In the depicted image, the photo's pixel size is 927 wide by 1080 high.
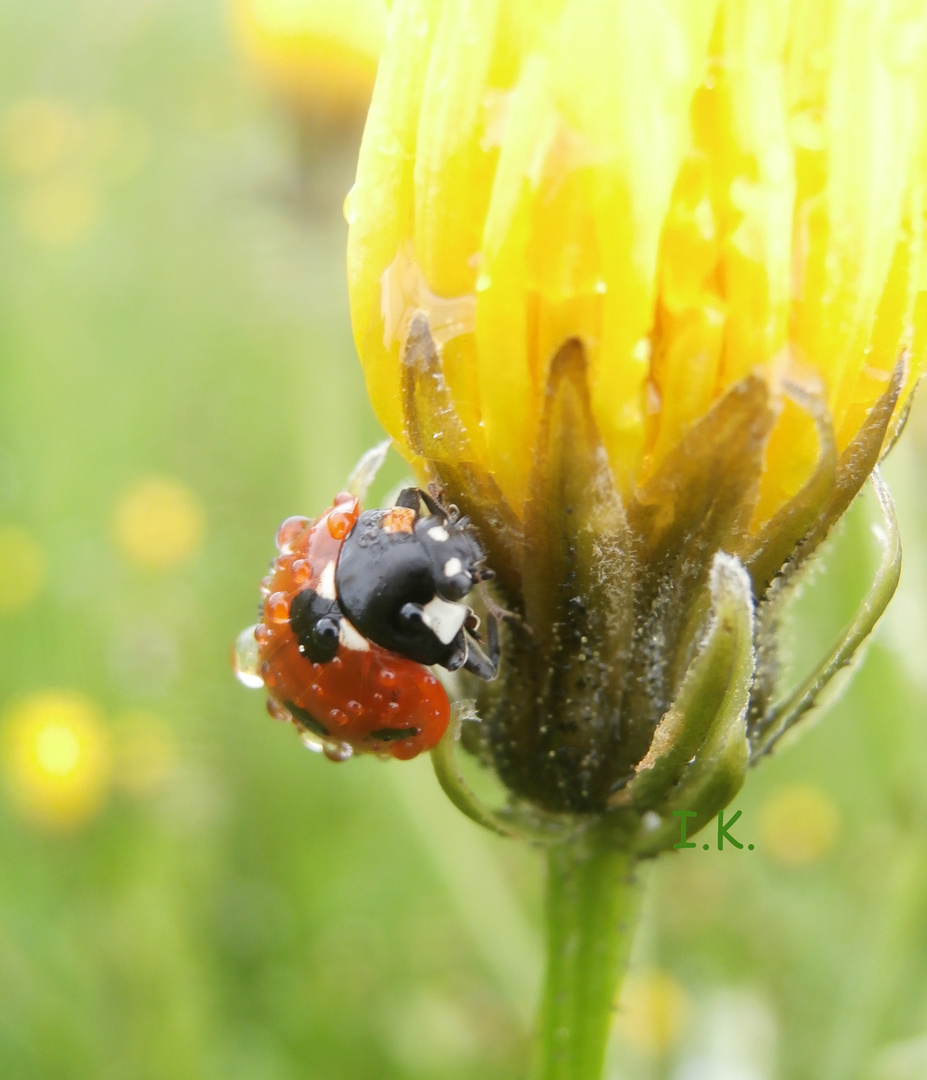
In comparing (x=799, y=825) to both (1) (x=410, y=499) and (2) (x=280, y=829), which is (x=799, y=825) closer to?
(2) (x=280, y=829)

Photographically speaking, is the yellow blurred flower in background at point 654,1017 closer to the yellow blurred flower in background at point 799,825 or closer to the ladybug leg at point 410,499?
the yellow blurred flower in background at point 799,825

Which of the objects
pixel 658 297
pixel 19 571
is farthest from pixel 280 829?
pixel 658 297

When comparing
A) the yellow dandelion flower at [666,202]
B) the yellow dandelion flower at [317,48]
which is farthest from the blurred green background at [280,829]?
the yellow dandelion flower at [666,202]

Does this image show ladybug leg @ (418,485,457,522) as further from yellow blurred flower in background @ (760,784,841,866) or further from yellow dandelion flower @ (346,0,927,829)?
yellow blurred flower in background @ (760,784,841,866)

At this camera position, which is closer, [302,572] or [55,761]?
[302,572]

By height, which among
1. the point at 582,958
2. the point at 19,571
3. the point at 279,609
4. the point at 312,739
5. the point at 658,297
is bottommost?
the point at 19,571

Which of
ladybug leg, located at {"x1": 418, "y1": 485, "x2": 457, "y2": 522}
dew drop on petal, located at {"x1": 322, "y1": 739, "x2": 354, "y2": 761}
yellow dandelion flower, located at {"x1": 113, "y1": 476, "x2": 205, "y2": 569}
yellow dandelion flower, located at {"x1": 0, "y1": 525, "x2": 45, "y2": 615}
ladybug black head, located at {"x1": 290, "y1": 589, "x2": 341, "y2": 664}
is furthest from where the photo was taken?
yellow dandelion flower, located at {"x1": 113, "y1": 476, "x2": 205, "y2": 569}

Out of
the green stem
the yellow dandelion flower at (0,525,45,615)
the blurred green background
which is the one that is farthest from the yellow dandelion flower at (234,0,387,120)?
the green stem
